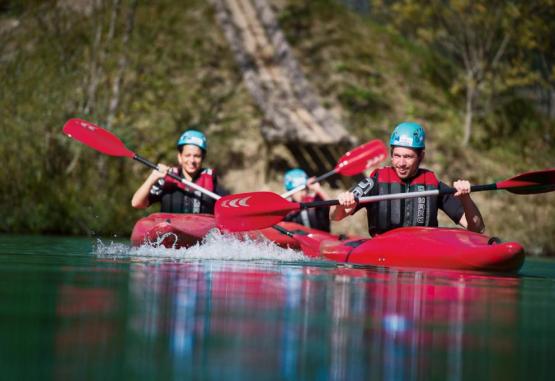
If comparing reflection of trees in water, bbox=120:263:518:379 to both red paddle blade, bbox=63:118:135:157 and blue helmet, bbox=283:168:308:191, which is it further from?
blue helmet, bbox=283:168:308:191

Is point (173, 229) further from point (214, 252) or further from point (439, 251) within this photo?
point (439, 251)

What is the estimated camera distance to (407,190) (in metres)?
8.00

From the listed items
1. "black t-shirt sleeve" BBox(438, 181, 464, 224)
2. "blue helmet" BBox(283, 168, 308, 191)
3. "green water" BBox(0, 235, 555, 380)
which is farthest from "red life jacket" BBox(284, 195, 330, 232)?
"green water" BBox(0, 235, 555, 380)

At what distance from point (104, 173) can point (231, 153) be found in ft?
11.0

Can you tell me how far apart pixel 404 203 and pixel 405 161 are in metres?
0.35

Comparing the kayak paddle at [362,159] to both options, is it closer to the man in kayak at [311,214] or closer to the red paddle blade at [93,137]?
the man in kayak at [311,214]

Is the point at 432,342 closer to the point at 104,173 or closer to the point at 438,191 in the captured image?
the point at 438,191

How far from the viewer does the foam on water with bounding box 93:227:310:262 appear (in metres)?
7.86

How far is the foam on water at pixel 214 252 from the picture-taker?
7.86m

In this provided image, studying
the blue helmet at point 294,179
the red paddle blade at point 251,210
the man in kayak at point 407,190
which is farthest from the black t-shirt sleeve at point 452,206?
the blue helmet at point 294,179

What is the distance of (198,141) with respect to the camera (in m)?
9.33

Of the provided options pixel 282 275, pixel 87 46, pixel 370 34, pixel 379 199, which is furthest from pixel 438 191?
pixel 370 34

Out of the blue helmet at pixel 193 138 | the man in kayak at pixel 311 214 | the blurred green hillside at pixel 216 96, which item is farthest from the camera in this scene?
the blurred green hillside at pixel 216 96

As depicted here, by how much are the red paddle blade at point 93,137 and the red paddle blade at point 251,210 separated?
2734 millimetres
